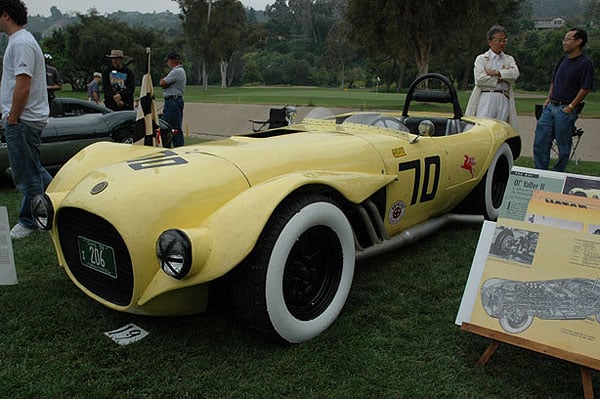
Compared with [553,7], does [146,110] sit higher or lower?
lower

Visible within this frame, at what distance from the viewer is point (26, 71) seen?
11.7 ft

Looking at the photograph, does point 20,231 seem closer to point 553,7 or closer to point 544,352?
point 544,352

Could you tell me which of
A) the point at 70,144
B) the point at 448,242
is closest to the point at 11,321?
the point at 448,242

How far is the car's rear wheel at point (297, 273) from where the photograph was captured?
2.23 metres

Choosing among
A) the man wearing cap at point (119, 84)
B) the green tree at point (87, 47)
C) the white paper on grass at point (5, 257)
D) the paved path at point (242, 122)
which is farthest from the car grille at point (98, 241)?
the green tree at point (87, 47)

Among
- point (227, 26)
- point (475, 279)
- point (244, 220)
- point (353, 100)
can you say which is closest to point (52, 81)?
point (244, 220)

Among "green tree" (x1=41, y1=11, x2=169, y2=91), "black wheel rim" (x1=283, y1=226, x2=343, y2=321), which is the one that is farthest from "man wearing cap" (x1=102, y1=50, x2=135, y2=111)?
"green tree" (x1=41, y1=11, x2=169, y2=91)

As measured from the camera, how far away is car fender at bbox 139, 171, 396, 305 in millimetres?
2070

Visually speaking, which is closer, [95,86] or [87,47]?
[95,86]

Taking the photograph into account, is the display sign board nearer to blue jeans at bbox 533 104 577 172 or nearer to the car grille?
the car grille

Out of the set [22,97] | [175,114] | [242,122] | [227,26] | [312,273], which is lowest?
[242,122]

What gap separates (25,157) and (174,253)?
2509 millimetres

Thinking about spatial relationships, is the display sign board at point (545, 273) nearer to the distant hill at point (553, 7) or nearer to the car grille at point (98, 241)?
the car grille at point (98, 241)


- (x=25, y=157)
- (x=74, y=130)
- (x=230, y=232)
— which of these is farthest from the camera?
(x=74, y=130)
